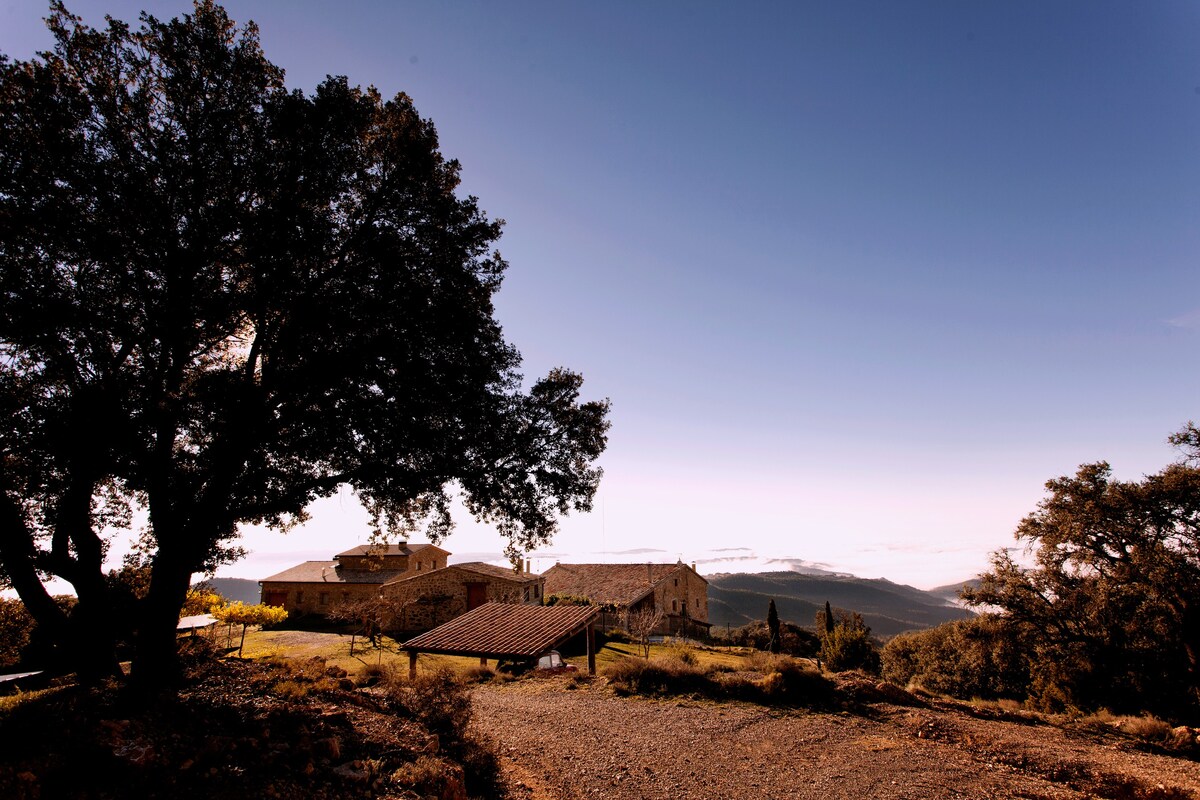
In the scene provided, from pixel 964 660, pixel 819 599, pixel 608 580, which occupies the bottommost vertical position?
pixel 819 599

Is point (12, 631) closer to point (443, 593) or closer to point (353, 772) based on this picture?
point (353, 772)

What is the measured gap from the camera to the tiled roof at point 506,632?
65.3 feet

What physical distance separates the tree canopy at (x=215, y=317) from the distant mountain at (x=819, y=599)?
92344 millimetres

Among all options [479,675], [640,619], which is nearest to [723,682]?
[479,675]

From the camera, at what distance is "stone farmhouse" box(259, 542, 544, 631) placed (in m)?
39.7

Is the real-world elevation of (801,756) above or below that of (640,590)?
below

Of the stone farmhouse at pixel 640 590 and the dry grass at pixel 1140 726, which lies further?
the stone farmhouse at pixel 640 590

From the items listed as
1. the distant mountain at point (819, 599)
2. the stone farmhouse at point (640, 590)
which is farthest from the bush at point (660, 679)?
the distant mountain at point (819, 599)

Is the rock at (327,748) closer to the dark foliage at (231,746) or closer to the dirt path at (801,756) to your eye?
the dark foliage at (231,746)

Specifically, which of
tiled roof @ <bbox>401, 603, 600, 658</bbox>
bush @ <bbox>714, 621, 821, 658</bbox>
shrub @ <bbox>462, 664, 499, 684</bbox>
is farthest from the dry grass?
shrub @ <bbox>462, 664, 499, 684</bbox>

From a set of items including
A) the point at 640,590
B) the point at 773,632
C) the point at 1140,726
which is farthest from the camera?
the point at 640,590

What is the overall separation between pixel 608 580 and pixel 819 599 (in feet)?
329

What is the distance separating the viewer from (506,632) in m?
21.8

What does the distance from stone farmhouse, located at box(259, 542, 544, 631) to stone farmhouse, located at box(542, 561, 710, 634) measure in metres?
5.23
